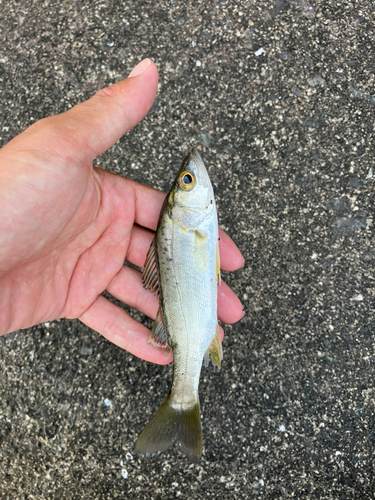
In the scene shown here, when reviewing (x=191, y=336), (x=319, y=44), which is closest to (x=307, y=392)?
(x=191, y=336)

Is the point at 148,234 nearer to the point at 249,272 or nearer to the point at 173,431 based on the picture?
the point at 249,272

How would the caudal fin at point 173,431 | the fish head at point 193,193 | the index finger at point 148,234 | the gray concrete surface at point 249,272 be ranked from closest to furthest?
the fish head at point 193,193
the caudal fin at point 173,431
the index finger at point 148,234
the gray concrete surface at point 249,272

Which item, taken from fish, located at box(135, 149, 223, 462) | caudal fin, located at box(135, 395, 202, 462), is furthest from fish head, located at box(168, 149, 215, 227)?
caudal fin, located at box(135, 395, 202, 462)

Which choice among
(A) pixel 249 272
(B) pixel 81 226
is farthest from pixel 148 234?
(A) pixel 249 272

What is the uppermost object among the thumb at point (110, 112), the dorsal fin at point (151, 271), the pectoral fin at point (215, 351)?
the thumb at point (110, 112)

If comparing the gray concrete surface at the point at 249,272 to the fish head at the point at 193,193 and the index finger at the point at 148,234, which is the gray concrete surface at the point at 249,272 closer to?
the index finger at the point at 148,234

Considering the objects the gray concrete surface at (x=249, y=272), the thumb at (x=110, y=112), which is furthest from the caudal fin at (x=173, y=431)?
the thumb at (x=110, y=112)
